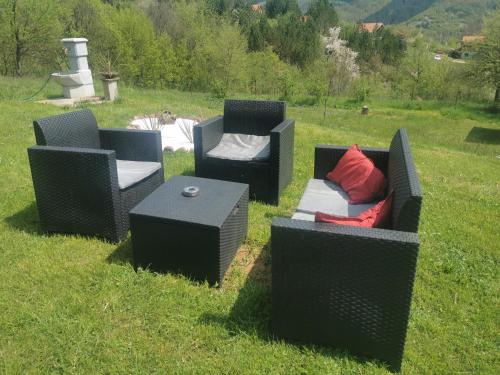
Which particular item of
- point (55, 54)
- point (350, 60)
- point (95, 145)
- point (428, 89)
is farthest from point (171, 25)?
point (95, 145)

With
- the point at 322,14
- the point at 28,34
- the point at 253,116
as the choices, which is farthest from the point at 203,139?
the point at 322,14

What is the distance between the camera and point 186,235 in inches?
97.2

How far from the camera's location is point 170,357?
6.42 feet

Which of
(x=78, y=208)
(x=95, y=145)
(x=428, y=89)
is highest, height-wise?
(x=95, y=145)

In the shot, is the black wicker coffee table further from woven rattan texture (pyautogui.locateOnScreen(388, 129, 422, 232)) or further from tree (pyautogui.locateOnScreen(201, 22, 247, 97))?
tree (pyautogui.locateOnScreen(201, 22, 247, 97))

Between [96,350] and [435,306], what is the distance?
2038 mm

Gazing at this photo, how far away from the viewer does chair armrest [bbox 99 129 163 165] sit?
364 centimetres

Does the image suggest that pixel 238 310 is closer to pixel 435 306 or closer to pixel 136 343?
pixel 136 343

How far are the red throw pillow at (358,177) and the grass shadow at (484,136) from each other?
40.0 ft

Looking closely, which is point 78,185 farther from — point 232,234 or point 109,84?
point 109,84

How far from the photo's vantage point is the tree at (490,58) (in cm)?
1870

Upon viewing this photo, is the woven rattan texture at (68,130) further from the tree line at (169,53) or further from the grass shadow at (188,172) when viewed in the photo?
the tree line at (169,53)

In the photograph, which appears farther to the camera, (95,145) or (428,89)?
(428,89)

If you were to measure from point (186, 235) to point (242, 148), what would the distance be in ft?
6.87
